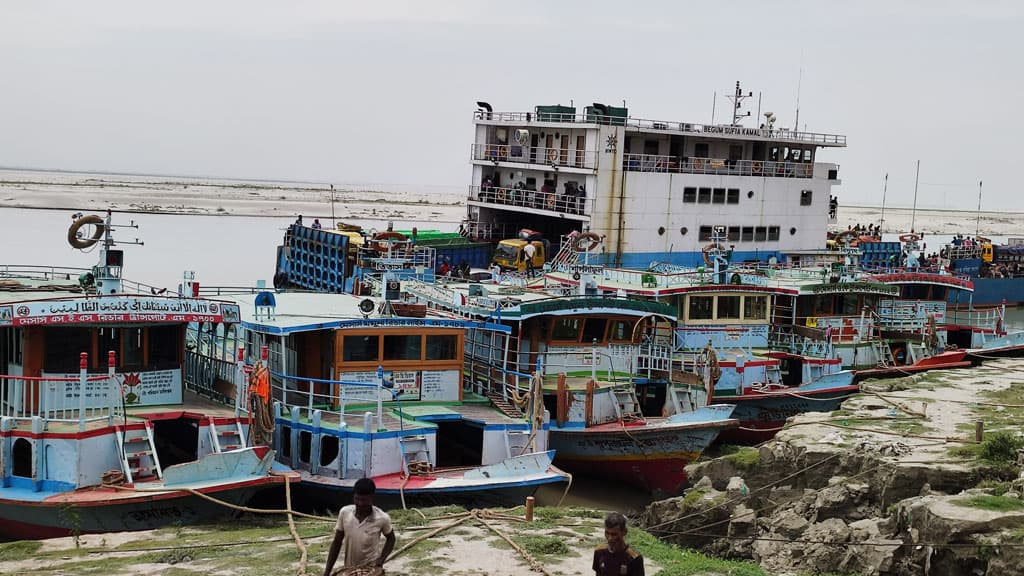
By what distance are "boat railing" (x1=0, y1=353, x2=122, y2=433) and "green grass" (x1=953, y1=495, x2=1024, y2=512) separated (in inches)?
489

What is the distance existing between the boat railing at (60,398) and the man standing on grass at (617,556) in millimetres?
10433

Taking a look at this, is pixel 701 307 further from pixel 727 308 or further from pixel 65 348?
pixel 65 348

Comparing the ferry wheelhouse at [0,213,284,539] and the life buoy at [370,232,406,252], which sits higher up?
the life buoy at [370,232,406,252]

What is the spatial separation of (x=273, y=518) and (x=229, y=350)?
23.5 feet

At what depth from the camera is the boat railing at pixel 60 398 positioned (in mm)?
18219

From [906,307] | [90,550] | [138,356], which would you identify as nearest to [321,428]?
[138,356]

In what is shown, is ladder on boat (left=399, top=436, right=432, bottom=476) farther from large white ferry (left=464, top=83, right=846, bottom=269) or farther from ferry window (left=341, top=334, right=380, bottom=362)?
large white ferry (left=464, top=83, right=846, bottom=269)

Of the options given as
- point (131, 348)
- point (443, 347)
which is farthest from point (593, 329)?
point (131, 348)

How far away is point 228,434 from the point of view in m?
19.4

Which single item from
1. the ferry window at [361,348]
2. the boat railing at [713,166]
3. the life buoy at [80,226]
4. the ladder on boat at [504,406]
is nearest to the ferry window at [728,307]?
the ladder on boat at [504,406]

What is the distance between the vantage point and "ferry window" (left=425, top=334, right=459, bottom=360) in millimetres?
22328

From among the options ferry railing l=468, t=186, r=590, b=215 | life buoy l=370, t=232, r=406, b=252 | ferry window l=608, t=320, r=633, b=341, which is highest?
ferry railing l=468, t=186, r=590, b=215

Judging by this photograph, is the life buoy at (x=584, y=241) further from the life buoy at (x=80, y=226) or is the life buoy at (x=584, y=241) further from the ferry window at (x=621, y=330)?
the life buoy at (x=80, y=226)

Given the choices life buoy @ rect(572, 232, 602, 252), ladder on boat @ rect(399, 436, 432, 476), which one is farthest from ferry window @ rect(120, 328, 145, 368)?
life buoy @ rect(572, 232, 602, 252)
